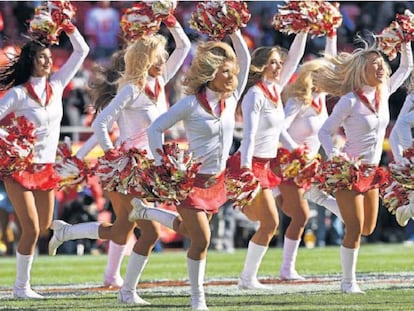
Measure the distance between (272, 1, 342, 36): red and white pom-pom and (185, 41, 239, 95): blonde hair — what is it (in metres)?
2.06

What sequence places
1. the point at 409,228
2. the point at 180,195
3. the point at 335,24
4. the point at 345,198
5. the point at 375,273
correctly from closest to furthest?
Result: the point at 180,195 < the point at 345,198 < the point at 335,24 < the point at 375,273 < the point at 409,228

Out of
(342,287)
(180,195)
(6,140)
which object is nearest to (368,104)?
(342,287)

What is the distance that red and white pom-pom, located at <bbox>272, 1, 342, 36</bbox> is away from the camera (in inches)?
405

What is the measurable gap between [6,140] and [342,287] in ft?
8.32

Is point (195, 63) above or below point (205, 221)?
above

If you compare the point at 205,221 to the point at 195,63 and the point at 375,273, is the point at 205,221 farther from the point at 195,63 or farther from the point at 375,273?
the point at 375,273

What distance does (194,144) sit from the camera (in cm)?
823

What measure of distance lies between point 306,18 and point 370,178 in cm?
163

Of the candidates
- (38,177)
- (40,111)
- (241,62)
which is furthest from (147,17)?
(38,177)

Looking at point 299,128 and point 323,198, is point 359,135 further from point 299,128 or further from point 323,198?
point 299,128

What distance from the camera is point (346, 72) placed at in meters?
9.47

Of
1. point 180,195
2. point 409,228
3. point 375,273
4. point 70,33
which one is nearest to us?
point 180,195

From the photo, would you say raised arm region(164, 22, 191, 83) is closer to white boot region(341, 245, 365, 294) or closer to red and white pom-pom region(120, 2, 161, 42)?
red and white pom-pom region(120, 2, 161, 42)

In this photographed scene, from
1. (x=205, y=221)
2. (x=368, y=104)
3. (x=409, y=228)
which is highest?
(x=368, y=104)
